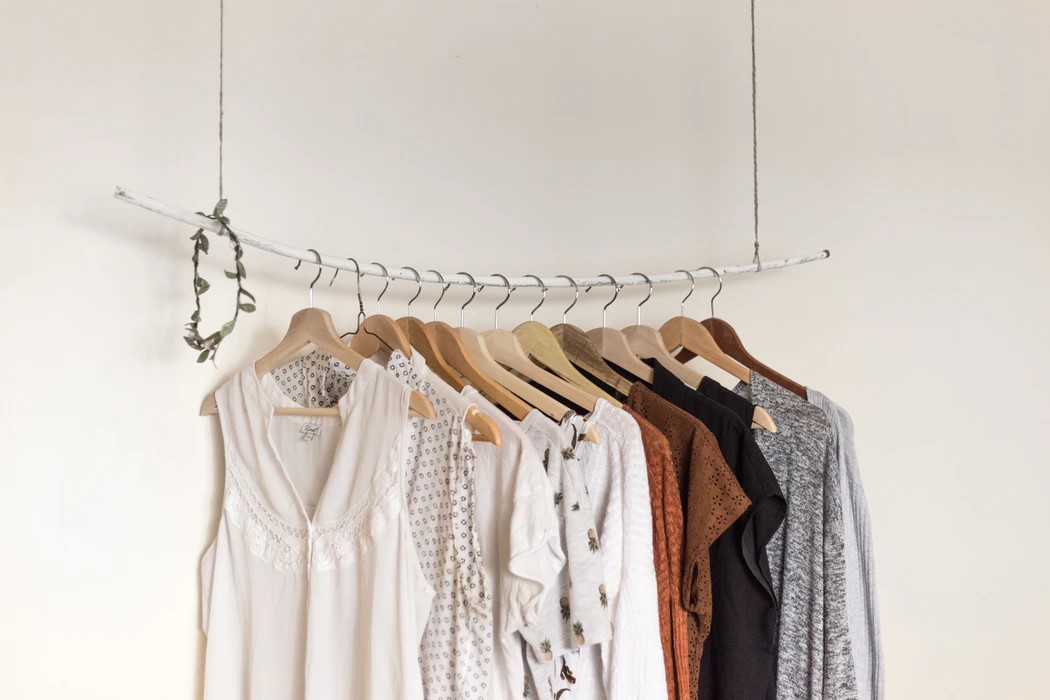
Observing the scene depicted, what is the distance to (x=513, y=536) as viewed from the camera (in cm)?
135

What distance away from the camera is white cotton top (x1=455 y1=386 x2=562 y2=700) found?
1.34m

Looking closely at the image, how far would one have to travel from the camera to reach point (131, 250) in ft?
4.84

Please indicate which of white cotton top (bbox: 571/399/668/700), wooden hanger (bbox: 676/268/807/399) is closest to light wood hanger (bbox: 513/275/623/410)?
white cotton top (bbox: 571/399/668/700)

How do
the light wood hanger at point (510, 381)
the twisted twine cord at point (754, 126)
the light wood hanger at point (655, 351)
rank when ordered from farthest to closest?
the twisted twine cord at point (754, 126) < the light wood hanger at point (655, 351) < the light wood hanger at point (510, 381)

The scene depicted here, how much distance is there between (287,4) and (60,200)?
0.67 metres

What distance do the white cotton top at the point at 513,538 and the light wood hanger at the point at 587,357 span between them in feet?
0.93

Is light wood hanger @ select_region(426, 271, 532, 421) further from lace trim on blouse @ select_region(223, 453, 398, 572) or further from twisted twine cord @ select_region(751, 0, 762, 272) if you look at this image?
twisted twine cord @ select_region(751, 0, 762, 272)

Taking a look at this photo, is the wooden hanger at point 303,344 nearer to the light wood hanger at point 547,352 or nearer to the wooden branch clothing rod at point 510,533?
the wooden branch clothing rod at point 510,533

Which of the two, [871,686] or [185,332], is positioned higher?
[185,332]

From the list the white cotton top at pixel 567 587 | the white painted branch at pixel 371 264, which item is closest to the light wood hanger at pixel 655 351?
the white painted branch at pixel 371 264

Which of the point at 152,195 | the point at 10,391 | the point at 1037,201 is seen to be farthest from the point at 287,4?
the point at 1037,201

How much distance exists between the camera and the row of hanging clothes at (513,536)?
139cm

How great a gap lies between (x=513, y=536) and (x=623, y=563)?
0.22 metres

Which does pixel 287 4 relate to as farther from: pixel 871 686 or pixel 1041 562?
pixel 1041 562
